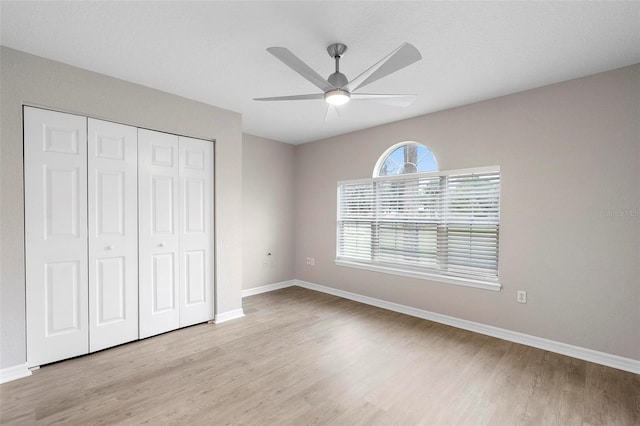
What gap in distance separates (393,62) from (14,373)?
12.2 feet

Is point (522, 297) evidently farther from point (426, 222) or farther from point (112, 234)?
point (112, 234)

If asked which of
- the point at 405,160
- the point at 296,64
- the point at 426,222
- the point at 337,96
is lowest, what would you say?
the point at 426,222

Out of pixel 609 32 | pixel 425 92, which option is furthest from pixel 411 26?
pixel 609 32

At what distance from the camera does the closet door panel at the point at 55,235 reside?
7.94ft

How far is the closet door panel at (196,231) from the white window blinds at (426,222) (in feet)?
7.10

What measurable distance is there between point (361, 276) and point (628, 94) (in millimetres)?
3505

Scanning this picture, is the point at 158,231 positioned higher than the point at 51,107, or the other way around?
the point at 51,107

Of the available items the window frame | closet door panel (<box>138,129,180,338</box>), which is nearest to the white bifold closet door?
closet door panel (<box>138,129,180,338</box>)

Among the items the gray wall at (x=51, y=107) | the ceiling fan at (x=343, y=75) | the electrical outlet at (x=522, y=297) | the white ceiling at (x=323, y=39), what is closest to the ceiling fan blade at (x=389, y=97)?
the ceiling fan at (x=343, y=75)

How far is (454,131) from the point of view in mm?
3545

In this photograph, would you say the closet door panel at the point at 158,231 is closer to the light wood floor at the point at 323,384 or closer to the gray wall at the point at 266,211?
the light wood floor at the point at 323,384

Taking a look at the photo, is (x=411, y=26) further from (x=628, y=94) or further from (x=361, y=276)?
(x=361, y=276)

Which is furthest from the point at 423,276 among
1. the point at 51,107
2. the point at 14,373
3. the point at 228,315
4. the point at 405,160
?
the point at 51,107

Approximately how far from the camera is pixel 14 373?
7.58 ft
